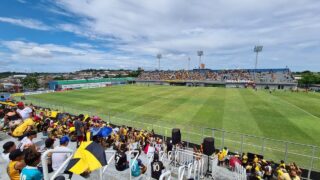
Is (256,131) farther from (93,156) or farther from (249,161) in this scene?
(93,156)

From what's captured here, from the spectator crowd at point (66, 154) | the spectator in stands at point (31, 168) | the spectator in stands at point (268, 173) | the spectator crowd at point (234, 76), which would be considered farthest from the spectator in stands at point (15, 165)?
the spectator crowd at point (234, 76)

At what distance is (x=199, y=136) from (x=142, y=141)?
20.1 feet

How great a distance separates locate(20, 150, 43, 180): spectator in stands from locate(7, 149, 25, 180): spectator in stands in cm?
84

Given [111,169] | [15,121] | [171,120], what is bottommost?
[171,120]

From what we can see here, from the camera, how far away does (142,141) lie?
11.5 m

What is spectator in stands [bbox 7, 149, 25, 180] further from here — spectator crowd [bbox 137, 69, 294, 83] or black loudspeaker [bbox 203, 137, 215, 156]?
spectator crowd [bbox 137, 69, 294, 83]

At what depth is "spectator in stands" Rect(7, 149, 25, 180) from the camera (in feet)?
12.5

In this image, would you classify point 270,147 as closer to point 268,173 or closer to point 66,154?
point 268,173

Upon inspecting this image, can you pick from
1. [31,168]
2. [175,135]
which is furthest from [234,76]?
[31,168]

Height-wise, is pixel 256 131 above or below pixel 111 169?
below

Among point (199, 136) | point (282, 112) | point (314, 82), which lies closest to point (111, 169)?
point (199, 136)

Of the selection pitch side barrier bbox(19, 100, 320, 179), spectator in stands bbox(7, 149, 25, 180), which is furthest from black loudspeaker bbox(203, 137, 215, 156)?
spectator in stands bbox(7, 149, 25, 180)

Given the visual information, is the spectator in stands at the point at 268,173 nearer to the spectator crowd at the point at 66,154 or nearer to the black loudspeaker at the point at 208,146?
the spectator crowd at the point at 66,154

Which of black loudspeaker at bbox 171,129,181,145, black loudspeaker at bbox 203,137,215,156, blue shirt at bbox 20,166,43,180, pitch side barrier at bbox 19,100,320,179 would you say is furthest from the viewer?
pitch side barrier at bbox 19,100,320,179
